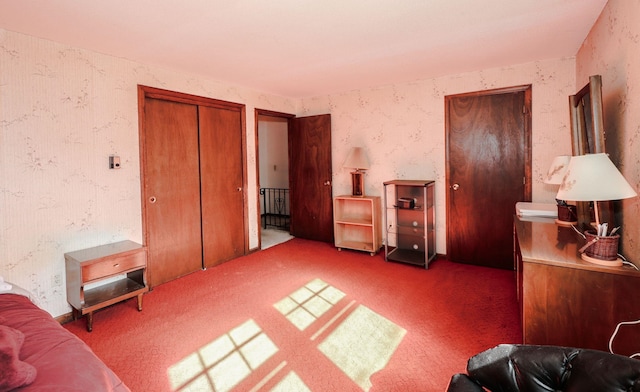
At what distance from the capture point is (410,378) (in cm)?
184

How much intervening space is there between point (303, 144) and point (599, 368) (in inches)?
175

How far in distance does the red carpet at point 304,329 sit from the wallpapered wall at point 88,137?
2.30 ft

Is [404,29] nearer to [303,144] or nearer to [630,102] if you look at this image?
[630,102]

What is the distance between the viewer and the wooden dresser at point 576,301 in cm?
147

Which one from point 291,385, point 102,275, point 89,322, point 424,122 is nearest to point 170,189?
point 102,275

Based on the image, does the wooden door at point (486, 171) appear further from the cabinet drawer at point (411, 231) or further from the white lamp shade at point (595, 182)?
the white lamp shade at point (595, 182)

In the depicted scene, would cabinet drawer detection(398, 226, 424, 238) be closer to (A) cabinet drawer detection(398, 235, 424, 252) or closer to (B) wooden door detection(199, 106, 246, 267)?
(A) cabinet drawer detection(398, 235, 424, 252)

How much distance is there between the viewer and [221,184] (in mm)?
4008

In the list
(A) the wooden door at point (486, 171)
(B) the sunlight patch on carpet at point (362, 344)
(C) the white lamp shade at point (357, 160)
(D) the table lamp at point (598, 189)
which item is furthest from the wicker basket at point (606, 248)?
(C) the white lamp shade at point (357, 160)

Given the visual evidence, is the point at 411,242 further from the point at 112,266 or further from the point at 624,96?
the point at 112,266

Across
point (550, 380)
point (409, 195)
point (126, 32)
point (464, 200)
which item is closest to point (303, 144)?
point (409, 195)

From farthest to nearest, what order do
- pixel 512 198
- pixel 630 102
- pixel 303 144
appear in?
pixel 303 144 → pixel 512 198 → pixel 630 102

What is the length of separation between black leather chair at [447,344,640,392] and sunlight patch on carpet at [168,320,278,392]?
1.38m

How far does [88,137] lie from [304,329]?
8.17 ft
